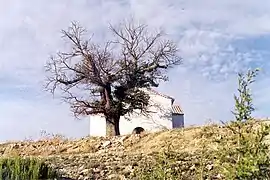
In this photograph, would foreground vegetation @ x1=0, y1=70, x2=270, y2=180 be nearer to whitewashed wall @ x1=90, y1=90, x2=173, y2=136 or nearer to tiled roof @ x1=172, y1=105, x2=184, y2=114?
whitewashed wall @ x1=90, y1=90, x2=173, y2=136

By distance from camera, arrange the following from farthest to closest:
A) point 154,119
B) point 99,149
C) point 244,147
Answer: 1. point 154,119
2. point 99,149
3. point 244,147

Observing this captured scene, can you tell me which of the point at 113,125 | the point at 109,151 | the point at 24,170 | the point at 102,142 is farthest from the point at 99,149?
the point at 24,170

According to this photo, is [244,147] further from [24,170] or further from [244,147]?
[24,170]

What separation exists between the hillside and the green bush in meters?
1.31

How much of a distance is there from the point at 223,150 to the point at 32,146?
2132 cm

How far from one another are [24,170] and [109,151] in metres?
11.0

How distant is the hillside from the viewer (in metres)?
14.3

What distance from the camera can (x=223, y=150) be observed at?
5434mm

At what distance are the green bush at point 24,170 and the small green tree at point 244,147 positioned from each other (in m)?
7.06

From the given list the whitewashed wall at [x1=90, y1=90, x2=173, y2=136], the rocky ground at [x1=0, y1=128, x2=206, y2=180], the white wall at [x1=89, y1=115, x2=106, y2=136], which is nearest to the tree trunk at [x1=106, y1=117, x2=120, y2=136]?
the whitewashed wall at [x1=90, y1=90, x2=173, y2=136]

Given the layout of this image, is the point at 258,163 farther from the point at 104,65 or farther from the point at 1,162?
the point at 104,65

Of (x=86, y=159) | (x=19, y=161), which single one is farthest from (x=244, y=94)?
(x=86, y=159)

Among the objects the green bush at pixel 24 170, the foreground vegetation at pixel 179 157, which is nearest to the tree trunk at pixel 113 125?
the foreground vegetation at pixel 179 157

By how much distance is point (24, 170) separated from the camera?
12016 mm
